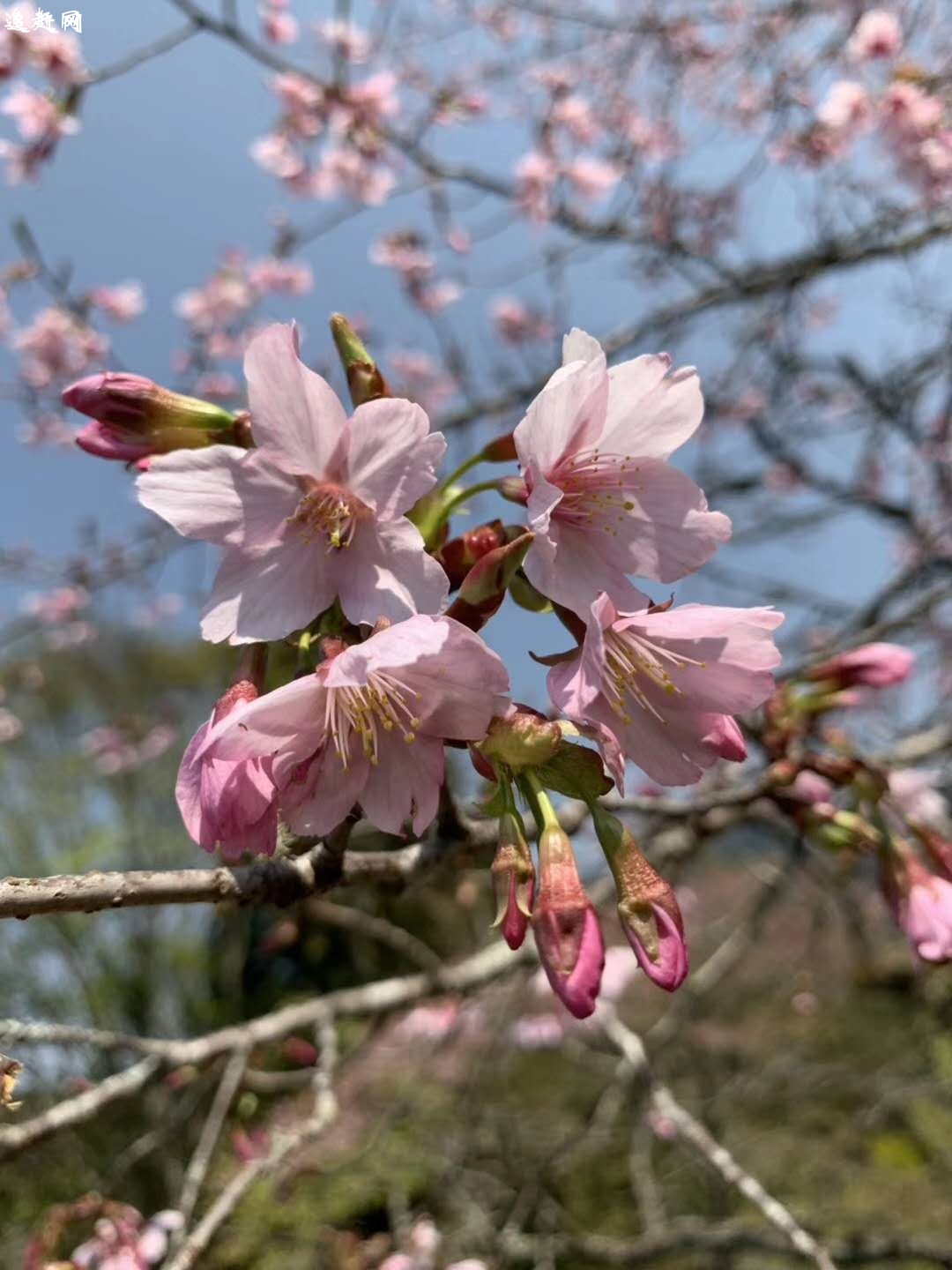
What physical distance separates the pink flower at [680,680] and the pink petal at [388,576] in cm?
13

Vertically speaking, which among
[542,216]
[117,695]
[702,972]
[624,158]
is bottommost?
[117,695]

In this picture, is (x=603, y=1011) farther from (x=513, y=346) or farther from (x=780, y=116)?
(x=513, y=346)

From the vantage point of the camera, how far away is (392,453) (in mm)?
779

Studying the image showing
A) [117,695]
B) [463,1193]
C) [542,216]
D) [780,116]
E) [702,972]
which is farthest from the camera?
[117,695]

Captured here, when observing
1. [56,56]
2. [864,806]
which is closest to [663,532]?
[864,806]

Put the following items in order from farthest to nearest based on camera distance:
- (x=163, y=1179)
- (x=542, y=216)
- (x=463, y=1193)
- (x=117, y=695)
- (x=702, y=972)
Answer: (x=117, y=695) → (x=163, y=1179) → (x=542, y=216) → (x=463, y=1193) → (x=702, y=972)

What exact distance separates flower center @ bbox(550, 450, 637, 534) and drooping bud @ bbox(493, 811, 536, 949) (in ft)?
0.95

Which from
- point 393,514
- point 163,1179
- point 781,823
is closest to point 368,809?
point 393,514

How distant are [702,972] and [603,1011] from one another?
77 cm

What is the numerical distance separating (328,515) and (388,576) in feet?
0.34

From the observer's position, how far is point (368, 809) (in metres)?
0.74

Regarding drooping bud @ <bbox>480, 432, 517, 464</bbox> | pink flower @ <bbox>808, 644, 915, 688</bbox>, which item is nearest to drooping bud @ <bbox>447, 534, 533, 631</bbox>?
drooping bud @ <bbox>480, 432, 517, 464</bbox>

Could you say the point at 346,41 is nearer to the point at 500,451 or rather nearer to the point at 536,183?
the point at 536,183

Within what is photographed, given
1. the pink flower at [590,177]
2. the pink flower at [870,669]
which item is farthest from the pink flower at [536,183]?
the pink flower at [870,669]
